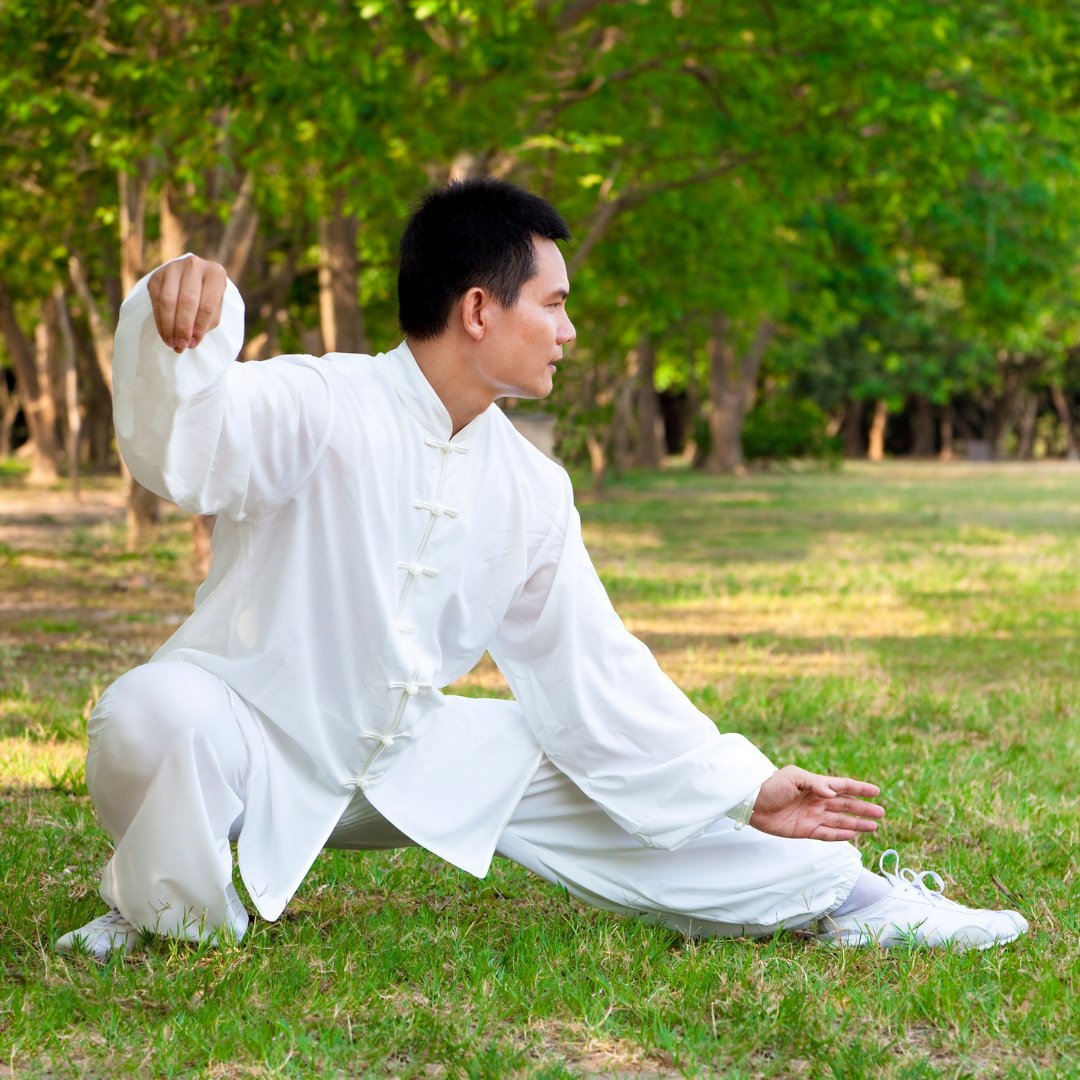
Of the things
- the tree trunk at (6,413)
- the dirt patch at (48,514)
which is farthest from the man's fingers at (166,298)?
the tree trunk at (6,413)

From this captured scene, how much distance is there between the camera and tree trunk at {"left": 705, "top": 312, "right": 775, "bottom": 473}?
32688 millimetres

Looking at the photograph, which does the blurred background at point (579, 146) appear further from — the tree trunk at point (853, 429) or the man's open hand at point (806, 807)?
the tree trunk at point (853, 429)

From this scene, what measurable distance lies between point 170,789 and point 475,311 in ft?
3.66

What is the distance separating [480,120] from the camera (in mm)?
13531

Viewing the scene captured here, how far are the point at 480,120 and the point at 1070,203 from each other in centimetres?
734

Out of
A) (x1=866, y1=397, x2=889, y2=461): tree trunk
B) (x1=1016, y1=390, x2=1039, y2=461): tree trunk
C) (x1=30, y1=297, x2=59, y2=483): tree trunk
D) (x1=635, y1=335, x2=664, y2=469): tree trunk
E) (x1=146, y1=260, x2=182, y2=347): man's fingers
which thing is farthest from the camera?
(x1=1016, y1=390, x2=1039, y2=461): tree trunk

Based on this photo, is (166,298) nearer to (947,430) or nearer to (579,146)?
(579,146)

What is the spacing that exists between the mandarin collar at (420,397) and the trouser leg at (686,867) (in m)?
0.78

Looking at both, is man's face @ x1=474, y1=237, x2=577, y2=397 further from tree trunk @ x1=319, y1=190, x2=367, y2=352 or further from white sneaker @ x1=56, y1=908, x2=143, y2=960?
tree trunk @ x1=319, y1=190, x2=367, y2=352

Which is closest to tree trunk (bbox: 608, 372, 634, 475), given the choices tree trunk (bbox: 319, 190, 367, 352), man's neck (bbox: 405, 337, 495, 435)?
tree trunk (bbox: 319, 190, 367, 352)

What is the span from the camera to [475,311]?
127 inches

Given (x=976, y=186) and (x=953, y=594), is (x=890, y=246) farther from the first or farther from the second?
(x=953, y=594)

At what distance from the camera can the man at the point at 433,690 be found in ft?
10.0

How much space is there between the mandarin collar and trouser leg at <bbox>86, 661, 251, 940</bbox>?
0.68 meters
